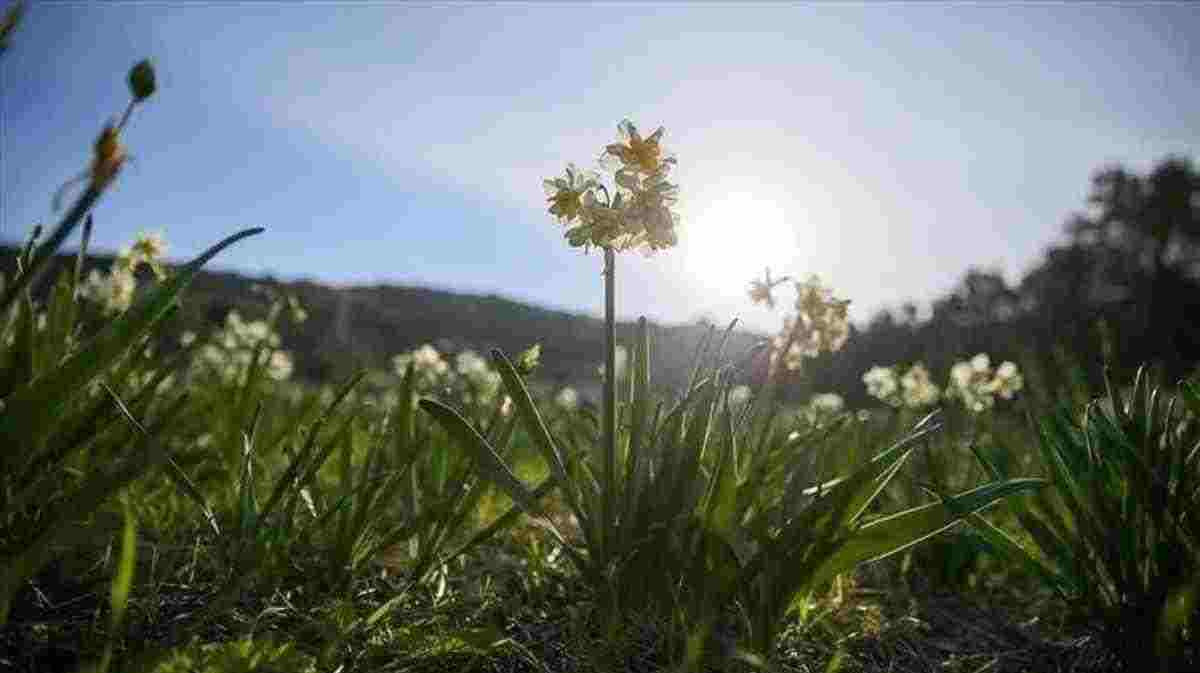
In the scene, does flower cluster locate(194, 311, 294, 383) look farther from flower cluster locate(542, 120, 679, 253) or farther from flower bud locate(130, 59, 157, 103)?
flower bud locate(130, 59, 157, 103)

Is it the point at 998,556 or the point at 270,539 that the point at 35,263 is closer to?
the point at 270,539

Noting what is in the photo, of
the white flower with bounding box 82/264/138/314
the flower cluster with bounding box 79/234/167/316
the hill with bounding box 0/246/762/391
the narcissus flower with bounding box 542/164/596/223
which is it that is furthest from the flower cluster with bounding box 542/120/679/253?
the hill with bounding box 0/246/762/391

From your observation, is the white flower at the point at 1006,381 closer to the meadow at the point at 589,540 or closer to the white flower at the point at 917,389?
the white flower at the point at 917,389

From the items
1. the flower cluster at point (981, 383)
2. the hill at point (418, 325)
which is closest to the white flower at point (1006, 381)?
the flower cluster at point (981, 383)

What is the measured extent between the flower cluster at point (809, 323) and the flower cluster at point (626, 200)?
3.87ft

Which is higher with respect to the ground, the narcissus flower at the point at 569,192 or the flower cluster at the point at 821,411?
the narcissus flower at the point at 569,192

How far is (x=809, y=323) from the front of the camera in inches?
125

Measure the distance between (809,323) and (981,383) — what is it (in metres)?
1.96

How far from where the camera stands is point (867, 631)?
2.44m

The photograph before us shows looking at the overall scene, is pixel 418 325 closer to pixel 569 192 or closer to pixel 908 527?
pixel 569 192

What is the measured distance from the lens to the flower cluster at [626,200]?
2.07 meters

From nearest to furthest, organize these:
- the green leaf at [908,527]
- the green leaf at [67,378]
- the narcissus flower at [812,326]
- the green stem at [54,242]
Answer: the green stem at [54,242]
the green leaf at [67,378]
the green leaf at [908,527]
the narcissus flower at [812,326]

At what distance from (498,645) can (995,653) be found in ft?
4.86

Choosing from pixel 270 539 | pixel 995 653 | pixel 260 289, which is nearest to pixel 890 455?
pixel 995 653
